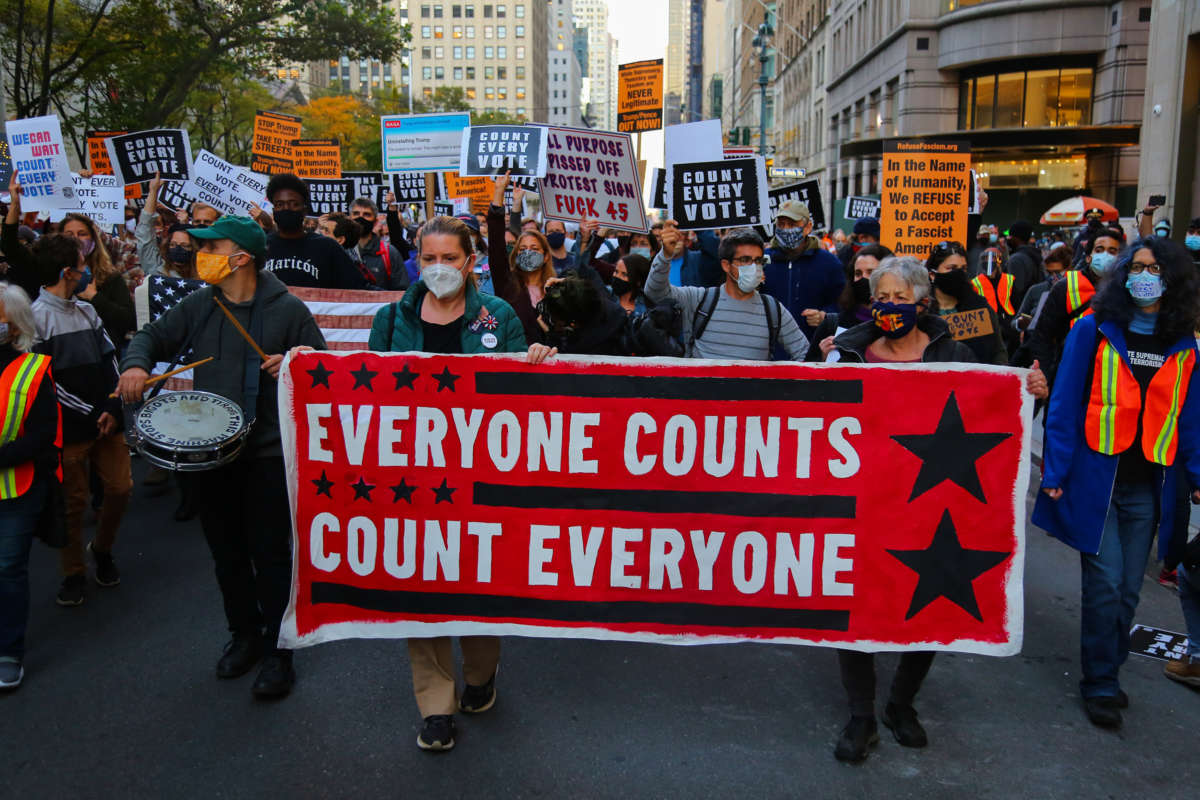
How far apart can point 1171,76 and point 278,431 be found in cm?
2266

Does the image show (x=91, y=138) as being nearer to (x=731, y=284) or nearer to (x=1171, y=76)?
(x=731, y=284)

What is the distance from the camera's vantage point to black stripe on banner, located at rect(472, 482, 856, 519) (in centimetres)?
379

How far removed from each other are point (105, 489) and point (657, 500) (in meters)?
3.35

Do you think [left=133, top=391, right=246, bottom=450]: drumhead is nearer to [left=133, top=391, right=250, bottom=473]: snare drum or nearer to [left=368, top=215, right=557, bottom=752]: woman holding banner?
[left=133, top=391, right=250, bottom=473]: snare drum

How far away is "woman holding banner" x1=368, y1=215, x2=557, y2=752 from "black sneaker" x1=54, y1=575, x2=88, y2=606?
242 cm

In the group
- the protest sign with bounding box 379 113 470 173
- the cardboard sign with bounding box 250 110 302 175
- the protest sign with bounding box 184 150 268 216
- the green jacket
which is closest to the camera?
the green jacket

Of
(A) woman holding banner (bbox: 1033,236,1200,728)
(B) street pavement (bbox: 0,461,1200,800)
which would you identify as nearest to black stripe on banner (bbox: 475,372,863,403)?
(A) woman holding banner (bbox: 1033,236,1200,728)

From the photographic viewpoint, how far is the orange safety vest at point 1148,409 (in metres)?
4.00

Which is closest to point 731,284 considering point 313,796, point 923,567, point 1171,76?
point 923,567

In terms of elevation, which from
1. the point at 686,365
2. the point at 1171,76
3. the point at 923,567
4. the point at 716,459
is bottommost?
the point at 923,567

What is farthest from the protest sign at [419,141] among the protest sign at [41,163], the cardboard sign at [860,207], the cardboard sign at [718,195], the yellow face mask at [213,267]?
the cardboard sign at [860,207]

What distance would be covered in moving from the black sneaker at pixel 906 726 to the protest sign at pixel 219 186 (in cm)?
751

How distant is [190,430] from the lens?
12.8ft

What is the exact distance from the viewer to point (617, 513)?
3844 millimetres
